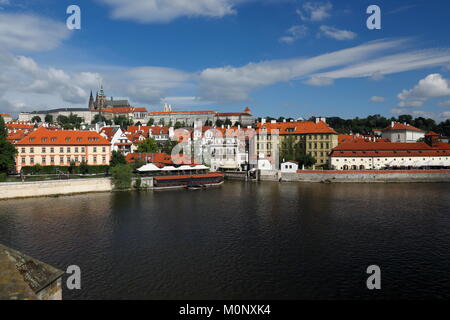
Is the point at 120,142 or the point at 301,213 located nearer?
the point at 301,213

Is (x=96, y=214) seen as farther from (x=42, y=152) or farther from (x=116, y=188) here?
(x=42, y=152)

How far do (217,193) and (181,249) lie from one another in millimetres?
29580

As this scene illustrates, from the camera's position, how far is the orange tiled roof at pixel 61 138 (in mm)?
63469

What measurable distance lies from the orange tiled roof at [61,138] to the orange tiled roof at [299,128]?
148ft

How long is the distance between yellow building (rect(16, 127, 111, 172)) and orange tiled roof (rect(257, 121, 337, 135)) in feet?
147

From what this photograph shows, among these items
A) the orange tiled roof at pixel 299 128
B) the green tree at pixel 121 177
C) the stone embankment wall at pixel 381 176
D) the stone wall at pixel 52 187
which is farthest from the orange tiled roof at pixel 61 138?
the stone embankment wall at pixel 381 176

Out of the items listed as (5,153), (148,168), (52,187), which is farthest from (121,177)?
(5,153)

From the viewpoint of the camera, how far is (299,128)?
90.6 meters

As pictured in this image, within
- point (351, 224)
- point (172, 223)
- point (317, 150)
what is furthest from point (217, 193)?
point (317, 150)

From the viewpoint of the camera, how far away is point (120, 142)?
8988 centimetres

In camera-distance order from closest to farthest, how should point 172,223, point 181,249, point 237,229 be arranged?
point 181,249 → point 237,229 → point 172,223

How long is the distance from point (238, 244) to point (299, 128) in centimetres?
6838

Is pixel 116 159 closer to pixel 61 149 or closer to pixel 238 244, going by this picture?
pixel 61 149

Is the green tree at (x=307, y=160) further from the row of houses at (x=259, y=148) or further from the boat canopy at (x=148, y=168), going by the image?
the boat canopy at (x=148, y=168)
